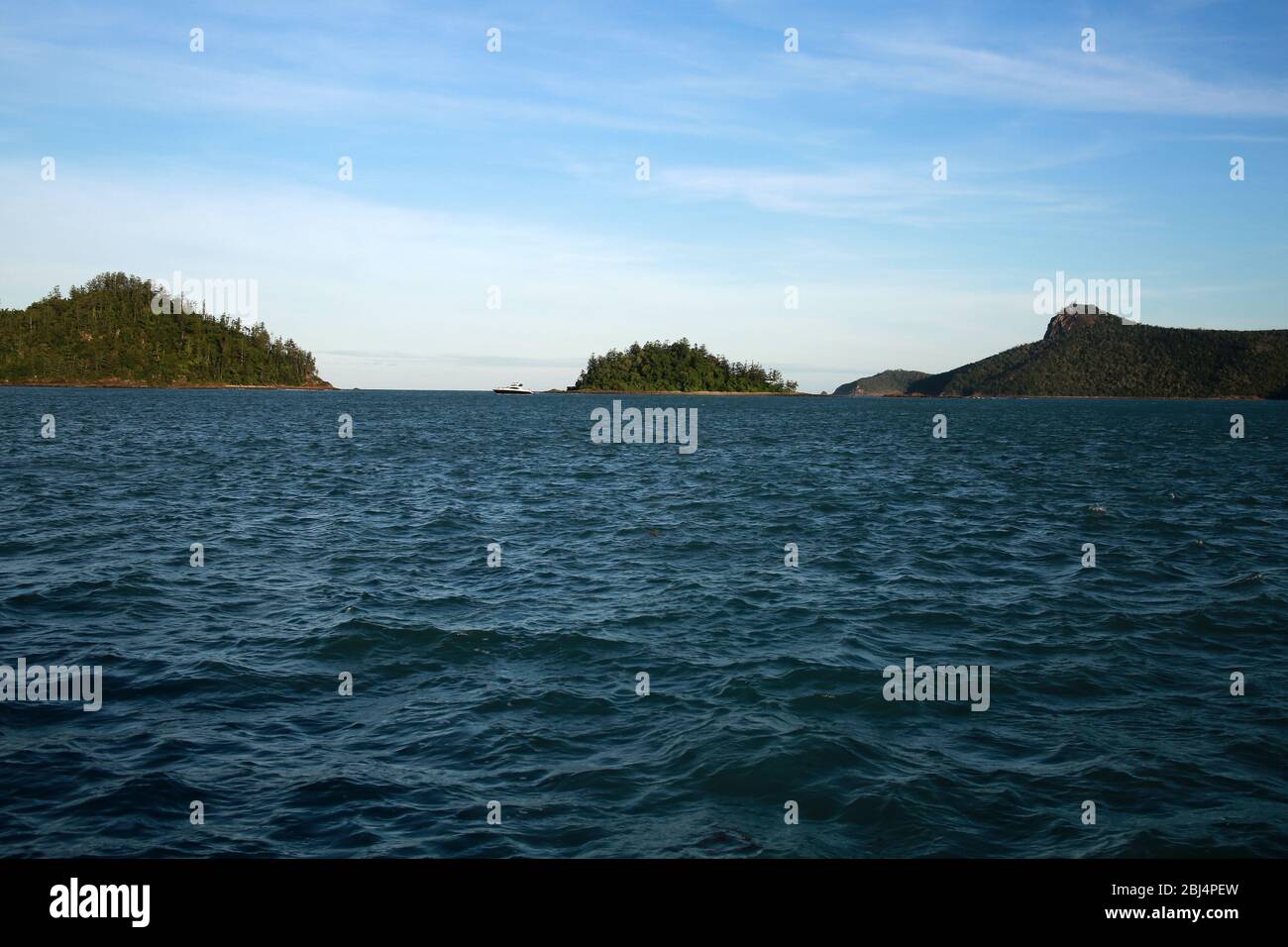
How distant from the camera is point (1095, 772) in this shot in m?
11.0

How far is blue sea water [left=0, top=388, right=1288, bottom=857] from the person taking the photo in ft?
31.7

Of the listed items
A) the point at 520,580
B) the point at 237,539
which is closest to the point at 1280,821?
the point at 520,580

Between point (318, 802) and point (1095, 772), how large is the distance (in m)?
9.47

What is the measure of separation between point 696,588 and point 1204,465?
45762 millimetres

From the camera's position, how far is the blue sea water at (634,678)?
967cm

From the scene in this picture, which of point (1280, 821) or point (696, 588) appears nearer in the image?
point (1280, 821)

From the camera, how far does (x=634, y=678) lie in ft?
47.7
